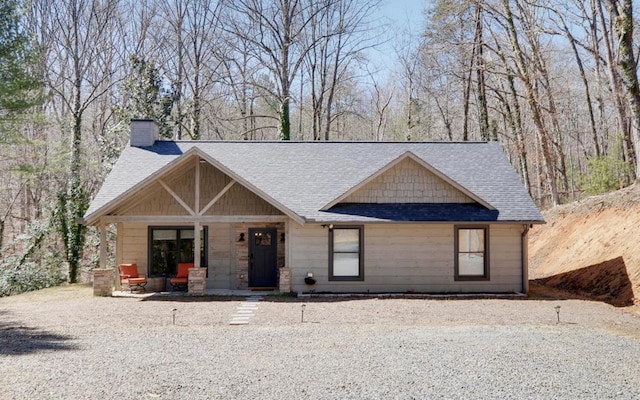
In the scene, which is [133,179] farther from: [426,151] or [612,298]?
[612,298]

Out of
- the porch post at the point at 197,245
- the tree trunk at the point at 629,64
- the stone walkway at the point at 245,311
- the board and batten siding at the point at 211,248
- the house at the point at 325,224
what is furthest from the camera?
the tree trunk at the point at 629,64

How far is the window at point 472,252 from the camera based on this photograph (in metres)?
16.4

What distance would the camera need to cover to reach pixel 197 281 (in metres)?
16.0

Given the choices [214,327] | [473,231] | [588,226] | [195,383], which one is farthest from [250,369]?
[588,226]

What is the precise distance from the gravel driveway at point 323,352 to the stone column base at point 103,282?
5.93 feet

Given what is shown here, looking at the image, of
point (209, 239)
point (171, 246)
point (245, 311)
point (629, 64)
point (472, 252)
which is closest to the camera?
point (245, 311)

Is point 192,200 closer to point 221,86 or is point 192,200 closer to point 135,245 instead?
point 135,245

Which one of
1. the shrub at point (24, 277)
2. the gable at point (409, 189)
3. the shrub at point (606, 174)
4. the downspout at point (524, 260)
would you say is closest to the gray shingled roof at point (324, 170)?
the gable at point (409, 189)

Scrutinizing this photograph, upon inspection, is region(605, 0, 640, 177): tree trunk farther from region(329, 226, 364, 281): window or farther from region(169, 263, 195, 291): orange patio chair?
region(169, 263, 195, 291): orange patio chair

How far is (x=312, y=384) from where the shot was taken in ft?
24.0

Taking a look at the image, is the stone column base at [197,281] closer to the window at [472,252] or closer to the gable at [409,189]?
the gable at [409,189]

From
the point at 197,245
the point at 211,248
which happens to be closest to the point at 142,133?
the point at 211,248

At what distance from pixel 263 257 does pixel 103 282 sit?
457 cm

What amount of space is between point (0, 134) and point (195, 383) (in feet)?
52.9
